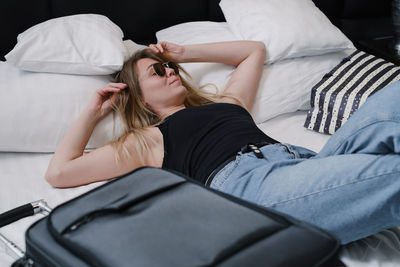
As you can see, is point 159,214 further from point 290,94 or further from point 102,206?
point 290,94

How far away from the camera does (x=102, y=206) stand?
0.80m

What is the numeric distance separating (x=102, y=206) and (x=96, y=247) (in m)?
0.09

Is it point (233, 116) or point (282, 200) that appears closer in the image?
point (282, 200)

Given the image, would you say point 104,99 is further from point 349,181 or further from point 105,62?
point 349,181

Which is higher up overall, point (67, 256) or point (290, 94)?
point (67, 256)

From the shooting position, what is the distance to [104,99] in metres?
1.51

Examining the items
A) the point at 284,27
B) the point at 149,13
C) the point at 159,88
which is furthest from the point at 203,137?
the point at 149,13

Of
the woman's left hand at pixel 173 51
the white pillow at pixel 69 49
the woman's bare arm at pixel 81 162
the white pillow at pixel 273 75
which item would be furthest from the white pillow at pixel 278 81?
the woman's bare arm at pixel 81 162

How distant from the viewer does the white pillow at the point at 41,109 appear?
4.71 feet

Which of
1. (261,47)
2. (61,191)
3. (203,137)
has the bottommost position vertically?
(61,191)

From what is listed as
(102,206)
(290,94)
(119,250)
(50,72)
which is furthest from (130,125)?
(119,250)

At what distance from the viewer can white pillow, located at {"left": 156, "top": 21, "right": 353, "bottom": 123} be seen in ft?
5.71

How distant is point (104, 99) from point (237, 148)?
460mm

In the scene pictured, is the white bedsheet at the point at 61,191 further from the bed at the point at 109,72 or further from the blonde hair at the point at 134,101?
the blonde hair at the point at 134,101
